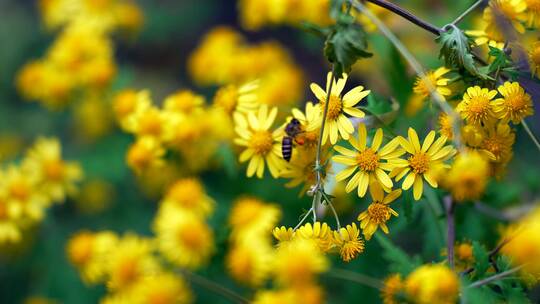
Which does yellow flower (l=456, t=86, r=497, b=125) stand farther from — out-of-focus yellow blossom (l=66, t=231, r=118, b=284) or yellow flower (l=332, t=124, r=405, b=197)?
out-of-focus yellow blossom (l=66, t=231, r=118, b=284)

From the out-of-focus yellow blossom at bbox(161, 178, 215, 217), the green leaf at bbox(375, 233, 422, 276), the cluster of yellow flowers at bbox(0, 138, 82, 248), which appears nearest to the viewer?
the green leaf at bbox(375, 233, 422, 276)

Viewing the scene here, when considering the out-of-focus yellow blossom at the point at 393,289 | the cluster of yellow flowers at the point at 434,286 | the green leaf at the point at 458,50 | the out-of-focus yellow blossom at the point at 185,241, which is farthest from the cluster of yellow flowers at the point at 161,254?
the green leaf at the point at 458,50

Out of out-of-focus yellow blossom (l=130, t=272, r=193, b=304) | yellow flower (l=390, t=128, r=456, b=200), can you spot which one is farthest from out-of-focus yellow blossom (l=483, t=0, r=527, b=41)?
out-of-focus yellow blossom (l=130, t=272, r=193, b=304)

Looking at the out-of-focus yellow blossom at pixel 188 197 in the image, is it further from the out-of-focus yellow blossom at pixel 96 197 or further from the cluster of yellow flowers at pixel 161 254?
the out-of-focus yellow blossom at pixel 96 197

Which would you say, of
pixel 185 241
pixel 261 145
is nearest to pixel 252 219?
pixel 185 241

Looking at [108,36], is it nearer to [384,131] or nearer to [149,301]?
[149,301]

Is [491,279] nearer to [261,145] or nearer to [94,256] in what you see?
[261,145]

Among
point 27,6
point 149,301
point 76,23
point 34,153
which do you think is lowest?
point 149,301

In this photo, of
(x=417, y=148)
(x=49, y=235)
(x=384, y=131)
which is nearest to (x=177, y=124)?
(x=384, y=131)
